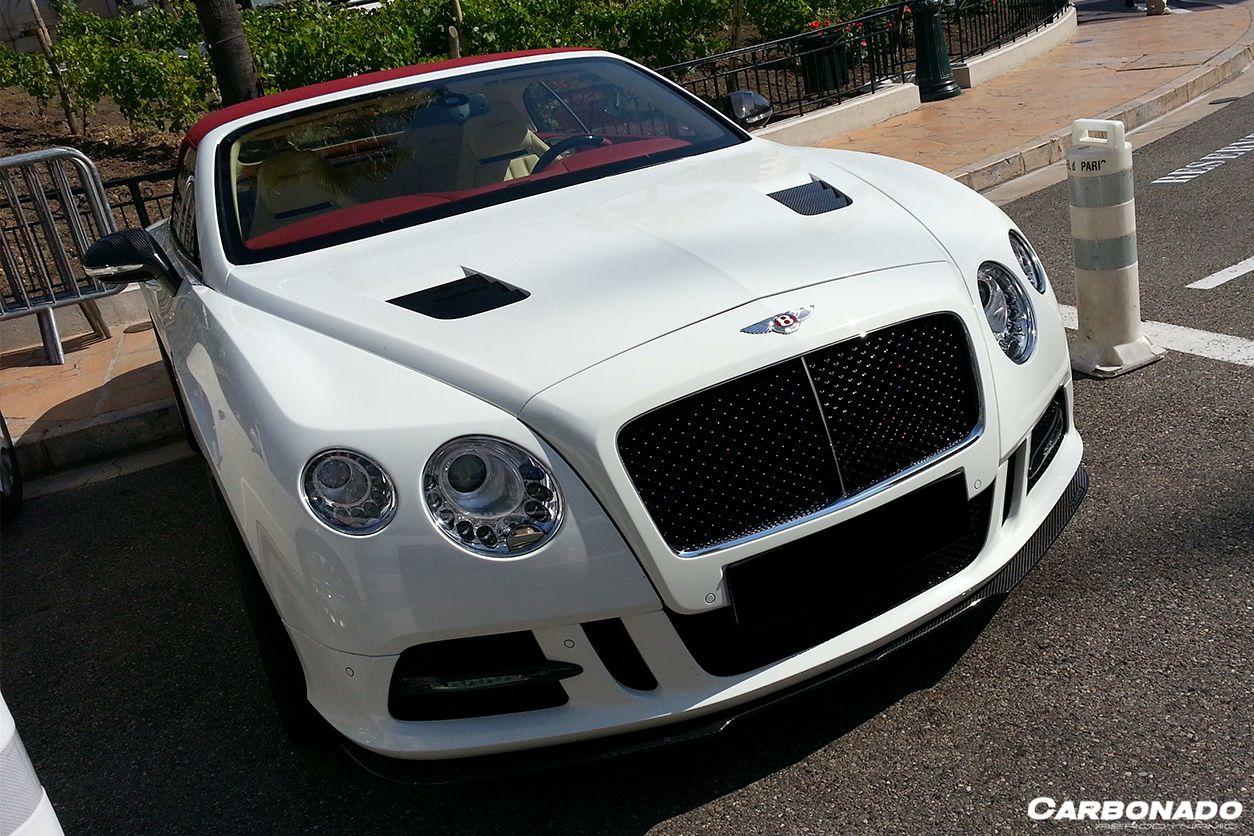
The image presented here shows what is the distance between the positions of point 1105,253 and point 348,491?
327 cm

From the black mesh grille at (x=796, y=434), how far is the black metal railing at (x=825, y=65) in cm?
877

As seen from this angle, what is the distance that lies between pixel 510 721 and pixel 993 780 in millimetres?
996

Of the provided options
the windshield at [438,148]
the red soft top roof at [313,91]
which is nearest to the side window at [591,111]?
the windshield at [438,148]

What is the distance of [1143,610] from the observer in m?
3.03

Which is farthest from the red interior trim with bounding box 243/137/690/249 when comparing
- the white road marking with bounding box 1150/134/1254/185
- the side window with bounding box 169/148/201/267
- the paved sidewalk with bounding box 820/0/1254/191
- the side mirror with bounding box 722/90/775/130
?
the paved sidewalk with bounding box 820/0/1254/191

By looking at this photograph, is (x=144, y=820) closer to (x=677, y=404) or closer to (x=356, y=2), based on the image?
(x=677, y=404)

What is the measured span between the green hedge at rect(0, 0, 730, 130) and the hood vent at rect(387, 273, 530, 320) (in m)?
10.9

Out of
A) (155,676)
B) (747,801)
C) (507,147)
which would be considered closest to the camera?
(747,801)

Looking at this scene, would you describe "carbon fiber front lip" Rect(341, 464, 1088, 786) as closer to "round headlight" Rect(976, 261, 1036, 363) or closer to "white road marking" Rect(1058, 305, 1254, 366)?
"round headlight" Rect(976, 261, 1036, 363)

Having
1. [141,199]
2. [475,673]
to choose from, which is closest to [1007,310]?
[475,673]

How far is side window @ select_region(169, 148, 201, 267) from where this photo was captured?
393 centimetres

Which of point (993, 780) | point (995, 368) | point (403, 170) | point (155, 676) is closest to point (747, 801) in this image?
point (993, 780)

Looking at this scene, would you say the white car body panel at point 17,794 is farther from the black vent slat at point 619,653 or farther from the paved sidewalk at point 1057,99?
the paved sidewalk at point 1057,99

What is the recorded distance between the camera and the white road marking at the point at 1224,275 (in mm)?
5453
